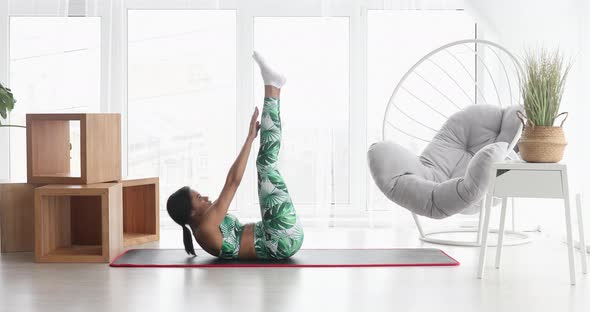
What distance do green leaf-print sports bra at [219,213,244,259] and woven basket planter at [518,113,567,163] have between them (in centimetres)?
124

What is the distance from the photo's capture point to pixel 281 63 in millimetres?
5020

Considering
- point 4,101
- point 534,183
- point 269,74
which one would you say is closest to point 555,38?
point 534,183

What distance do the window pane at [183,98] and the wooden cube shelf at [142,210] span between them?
82cm

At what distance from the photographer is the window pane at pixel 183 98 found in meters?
5.00

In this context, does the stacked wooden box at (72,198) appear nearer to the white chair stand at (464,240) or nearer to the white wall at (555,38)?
the white chair stand at (464,240)

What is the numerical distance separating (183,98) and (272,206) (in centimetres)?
201

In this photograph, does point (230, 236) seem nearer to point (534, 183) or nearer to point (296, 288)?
point (296, 288)

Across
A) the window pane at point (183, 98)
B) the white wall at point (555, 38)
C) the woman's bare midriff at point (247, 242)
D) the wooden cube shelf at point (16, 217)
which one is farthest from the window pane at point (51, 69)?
the white wall at point (555, 38)

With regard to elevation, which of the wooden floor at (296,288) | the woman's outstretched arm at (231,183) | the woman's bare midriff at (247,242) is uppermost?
the woman's outstretched arm at (231,183)

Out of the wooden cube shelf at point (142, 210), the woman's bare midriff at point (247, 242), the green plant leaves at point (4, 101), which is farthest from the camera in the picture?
the wooden cube shelf at point (142, 210)

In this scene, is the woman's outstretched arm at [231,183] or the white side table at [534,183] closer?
the white side table at [534,183]

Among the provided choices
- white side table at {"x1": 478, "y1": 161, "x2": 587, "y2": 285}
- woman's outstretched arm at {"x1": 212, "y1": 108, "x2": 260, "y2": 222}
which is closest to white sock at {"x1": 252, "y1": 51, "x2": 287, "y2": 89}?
woman's outstretched arm at {"x1": 212, "y1": 108, "x2": 260, "y2": 222}

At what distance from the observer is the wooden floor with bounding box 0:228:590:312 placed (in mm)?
2486

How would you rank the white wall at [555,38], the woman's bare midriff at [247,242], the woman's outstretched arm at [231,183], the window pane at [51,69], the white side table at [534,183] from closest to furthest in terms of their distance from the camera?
the white side table at [534,183]
the woman's outstretched arm at [231,183]
the woman's bare midriff at [247,242]
the white wall at [555,38]
the window pane at [51,69]
